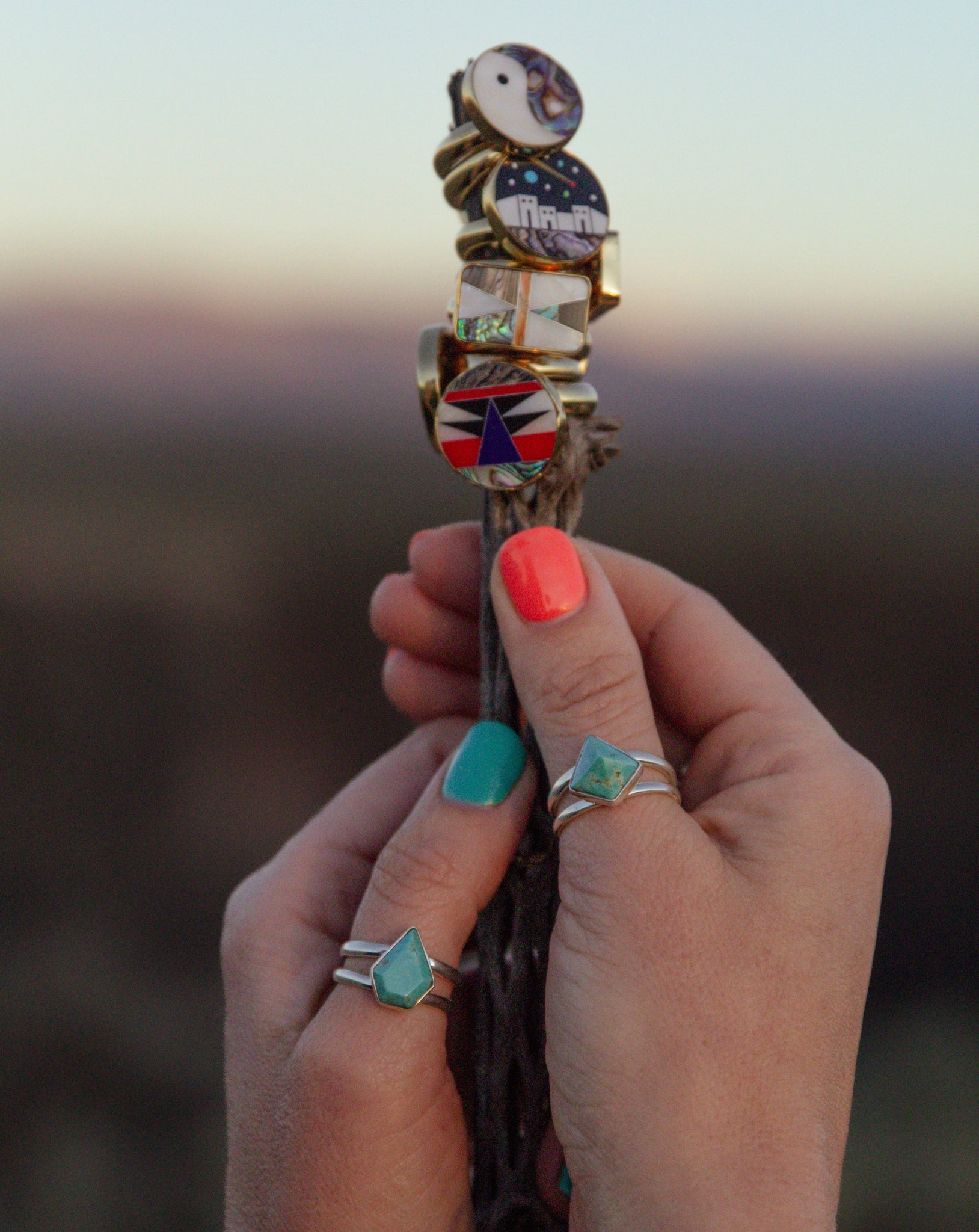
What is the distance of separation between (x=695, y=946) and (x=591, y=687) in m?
0.36

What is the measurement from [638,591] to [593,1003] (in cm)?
77

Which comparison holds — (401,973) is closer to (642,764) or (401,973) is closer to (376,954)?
(376,954)

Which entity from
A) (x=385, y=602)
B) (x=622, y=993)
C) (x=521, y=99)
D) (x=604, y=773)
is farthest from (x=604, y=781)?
(x=521, y=99)

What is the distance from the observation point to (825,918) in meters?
1.16

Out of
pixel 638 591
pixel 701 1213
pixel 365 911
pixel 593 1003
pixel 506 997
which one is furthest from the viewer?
pixel 638 591

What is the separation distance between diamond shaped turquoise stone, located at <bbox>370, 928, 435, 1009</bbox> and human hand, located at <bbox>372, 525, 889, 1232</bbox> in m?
0.18

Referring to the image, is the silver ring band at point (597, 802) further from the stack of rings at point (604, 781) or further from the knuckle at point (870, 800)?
the knuckle at point (870, 800)

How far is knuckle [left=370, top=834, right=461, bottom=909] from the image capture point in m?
1.22

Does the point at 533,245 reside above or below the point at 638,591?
above

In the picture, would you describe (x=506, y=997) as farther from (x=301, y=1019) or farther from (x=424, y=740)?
(x=424, y=740)

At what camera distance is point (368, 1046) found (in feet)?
3.82

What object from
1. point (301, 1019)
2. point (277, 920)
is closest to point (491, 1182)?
point (301, 1019)

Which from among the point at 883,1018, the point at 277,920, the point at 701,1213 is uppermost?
the point at 277,920

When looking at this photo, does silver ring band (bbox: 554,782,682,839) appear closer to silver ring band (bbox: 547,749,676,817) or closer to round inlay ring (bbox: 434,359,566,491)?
silver ring band (bbox: 547,749,676,817)
